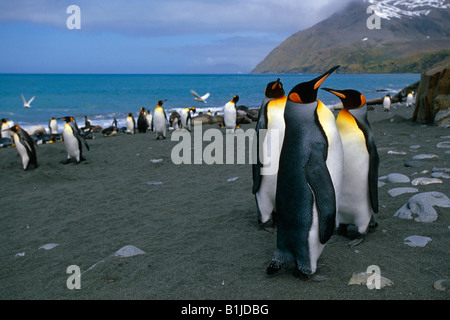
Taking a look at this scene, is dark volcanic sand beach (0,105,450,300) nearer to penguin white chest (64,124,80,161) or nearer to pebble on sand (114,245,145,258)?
pebble on sand (114,245,145,258)

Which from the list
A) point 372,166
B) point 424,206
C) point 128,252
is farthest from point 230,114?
point 372,166

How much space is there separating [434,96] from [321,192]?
9232 millimetres

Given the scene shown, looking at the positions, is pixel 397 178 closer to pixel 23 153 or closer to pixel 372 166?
pixel 372 166

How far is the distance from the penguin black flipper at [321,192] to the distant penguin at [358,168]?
0.84m

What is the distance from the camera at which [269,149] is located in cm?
424

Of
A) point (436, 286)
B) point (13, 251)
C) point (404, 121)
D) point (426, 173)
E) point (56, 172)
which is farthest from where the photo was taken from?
point (404, 121)

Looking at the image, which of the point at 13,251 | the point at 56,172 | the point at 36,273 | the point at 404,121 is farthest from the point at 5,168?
the point at 404,121

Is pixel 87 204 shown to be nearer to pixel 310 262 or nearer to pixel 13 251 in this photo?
pixel 13 251

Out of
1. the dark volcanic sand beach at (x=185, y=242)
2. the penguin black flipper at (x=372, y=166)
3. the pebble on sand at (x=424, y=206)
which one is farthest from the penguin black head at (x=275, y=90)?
the pebble on sand at (x=424, y=206)

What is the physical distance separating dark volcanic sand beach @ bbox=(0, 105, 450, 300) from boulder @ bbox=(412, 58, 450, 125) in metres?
2.30

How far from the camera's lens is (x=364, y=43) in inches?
7594

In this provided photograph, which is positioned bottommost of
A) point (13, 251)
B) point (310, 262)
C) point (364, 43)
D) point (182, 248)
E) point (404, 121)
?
point (13, 251)

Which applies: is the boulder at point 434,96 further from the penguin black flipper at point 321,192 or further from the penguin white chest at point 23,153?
the penguin white chest at point 23,153

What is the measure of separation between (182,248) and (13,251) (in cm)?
236
